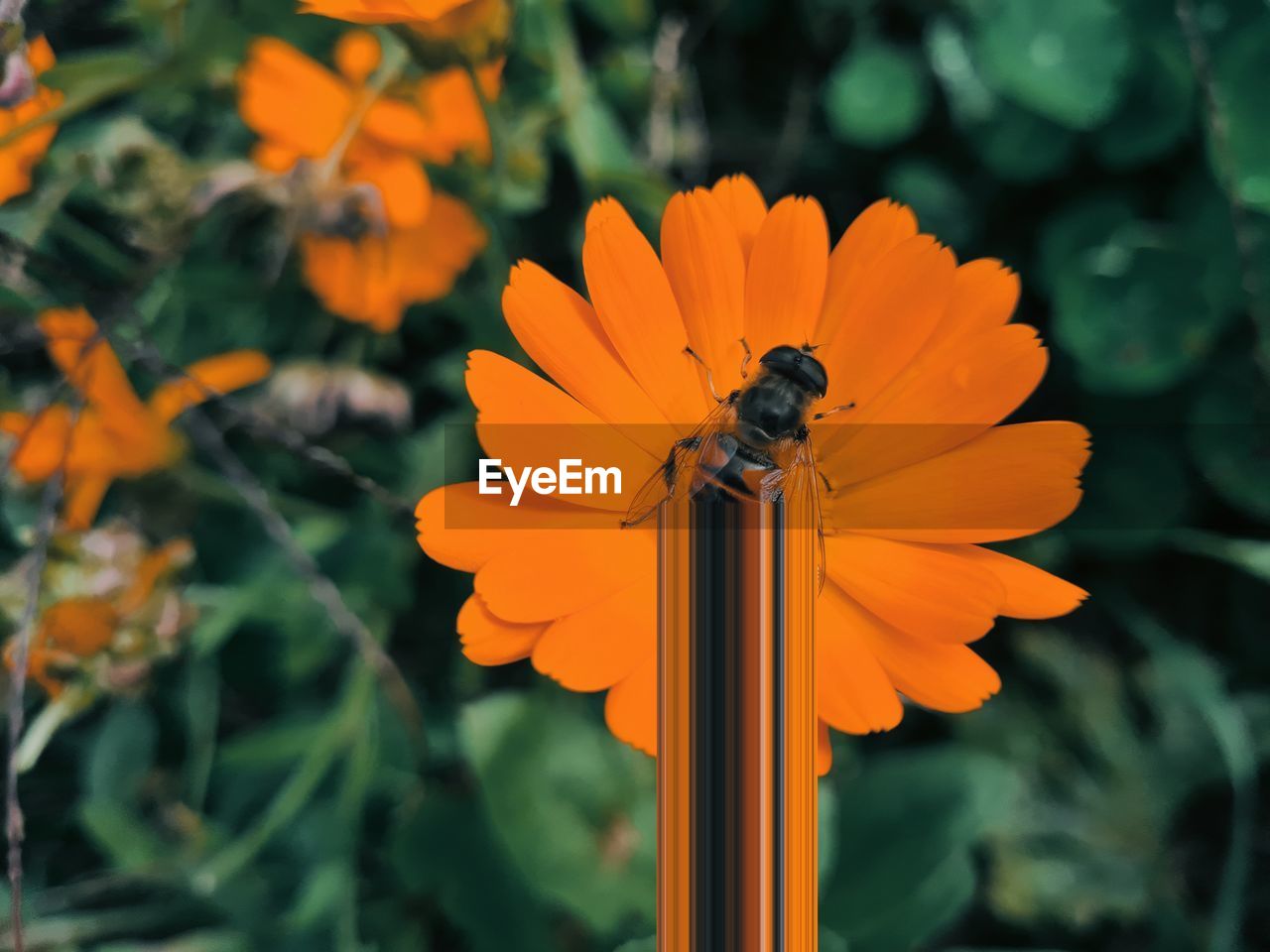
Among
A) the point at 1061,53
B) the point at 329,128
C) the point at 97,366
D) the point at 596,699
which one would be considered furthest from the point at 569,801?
the point at 1061,53

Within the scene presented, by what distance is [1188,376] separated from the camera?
1329mm

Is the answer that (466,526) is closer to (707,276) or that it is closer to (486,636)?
(486,636)

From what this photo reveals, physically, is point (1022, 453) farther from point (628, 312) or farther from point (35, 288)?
point (35, 288)

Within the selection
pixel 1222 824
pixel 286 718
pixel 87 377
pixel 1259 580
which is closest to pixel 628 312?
pixel 87 377

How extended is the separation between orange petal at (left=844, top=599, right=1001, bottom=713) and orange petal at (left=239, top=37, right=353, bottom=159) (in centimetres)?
85

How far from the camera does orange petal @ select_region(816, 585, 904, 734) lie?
0.71 m

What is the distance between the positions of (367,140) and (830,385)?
693 millimetres

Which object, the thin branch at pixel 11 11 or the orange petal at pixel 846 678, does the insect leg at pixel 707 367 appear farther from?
the thin branch at pixel 11 11

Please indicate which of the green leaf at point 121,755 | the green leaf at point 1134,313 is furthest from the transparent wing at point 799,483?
the green leaf at point 121,755

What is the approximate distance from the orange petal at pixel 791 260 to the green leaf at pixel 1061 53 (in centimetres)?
65

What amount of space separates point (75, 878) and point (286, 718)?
0.38 m

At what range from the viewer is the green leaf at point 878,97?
1.38 meters

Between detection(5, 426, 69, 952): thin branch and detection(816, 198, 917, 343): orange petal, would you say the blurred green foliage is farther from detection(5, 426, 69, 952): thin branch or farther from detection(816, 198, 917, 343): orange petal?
detection(816, 198, 917, 343): orange petal

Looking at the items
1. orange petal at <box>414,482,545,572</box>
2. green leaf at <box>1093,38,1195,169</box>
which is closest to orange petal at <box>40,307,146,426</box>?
orange petal at <box>414,482,545,572</box>
